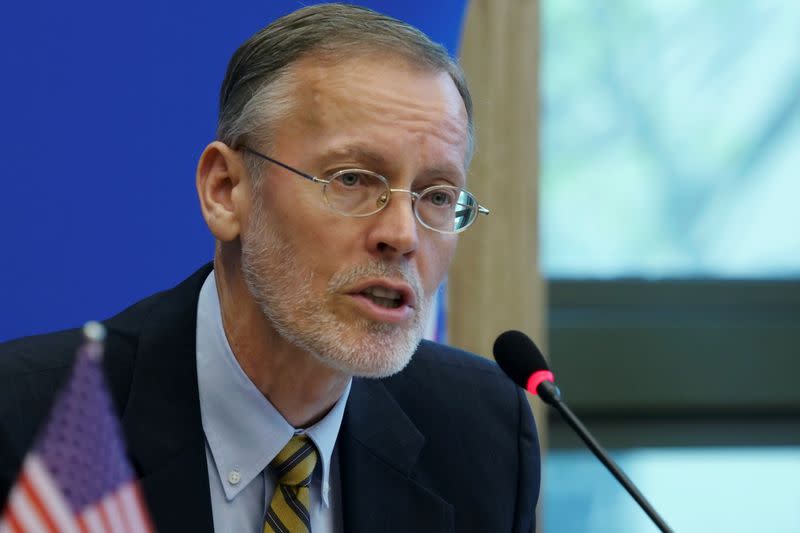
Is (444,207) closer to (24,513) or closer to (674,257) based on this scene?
(24,513)

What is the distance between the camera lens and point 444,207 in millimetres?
1704

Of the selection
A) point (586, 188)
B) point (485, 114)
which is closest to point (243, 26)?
point (485, 114)

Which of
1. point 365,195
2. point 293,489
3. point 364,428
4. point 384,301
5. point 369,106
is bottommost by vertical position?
point 293,489

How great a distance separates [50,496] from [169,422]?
40 cm

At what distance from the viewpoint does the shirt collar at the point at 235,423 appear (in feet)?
5.40

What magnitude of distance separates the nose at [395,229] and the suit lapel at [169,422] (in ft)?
1.14

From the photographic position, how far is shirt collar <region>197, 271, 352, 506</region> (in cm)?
165

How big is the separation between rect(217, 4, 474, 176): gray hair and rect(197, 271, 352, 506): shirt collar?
32 cm

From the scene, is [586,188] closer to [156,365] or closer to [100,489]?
[156,365]

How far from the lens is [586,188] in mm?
4301

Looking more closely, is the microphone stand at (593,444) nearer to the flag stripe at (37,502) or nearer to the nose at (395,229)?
the nose at (395,229)

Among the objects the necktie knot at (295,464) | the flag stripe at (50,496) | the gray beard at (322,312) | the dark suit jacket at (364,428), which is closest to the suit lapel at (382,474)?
the dark suit jacket at (364,428)

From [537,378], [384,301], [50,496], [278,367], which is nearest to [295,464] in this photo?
[278,367]

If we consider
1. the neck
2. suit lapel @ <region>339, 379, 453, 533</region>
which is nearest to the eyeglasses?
the neck
